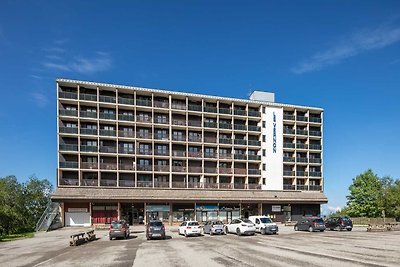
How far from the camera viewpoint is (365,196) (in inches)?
2911

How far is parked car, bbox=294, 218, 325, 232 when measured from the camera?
39.5 meters

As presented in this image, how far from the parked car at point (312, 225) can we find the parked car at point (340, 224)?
121 inches

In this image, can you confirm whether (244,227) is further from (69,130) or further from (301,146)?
(301,146)

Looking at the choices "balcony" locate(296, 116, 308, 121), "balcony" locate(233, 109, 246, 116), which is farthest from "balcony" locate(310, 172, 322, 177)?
"balcony" locate(233, 109, 246, 116)

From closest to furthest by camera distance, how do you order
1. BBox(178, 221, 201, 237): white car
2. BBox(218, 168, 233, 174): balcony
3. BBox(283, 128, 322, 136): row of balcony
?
1. BBox(178, 221, 201, 237): white car
2. BBox(218, 168, 233, 174): balcony
3. BBox(283, 128, 322, 136): row of balcony

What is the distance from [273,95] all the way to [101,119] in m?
36.5

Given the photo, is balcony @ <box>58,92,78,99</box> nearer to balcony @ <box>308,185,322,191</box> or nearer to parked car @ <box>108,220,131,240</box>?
parked car @ <box>108,220,131,240</box>

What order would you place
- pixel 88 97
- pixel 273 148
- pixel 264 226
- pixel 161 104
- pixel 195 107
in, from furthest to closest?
pixel 273 148 → pixel 195 107 → pixel 161 104 → pixel 88 97 → pixel 264 226

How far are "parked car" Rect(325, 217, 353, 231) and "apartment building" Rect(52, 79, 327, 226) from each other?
1965cm

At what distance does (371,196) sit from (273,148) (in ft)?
80.3

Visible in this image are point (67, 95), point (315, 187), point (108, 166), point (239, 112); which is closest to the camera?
point (67, 95)

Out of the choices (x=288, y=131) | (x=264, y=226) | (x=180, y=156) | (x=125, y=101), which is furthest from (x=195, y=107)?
(x=264, y=226)

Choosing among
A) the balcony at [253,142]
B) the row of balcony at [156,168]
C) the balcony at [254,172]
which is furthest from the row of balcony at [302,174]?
the balcony at [253,142]

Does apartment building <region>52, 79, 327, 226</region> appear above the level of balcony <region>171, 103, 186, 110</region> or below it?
below
